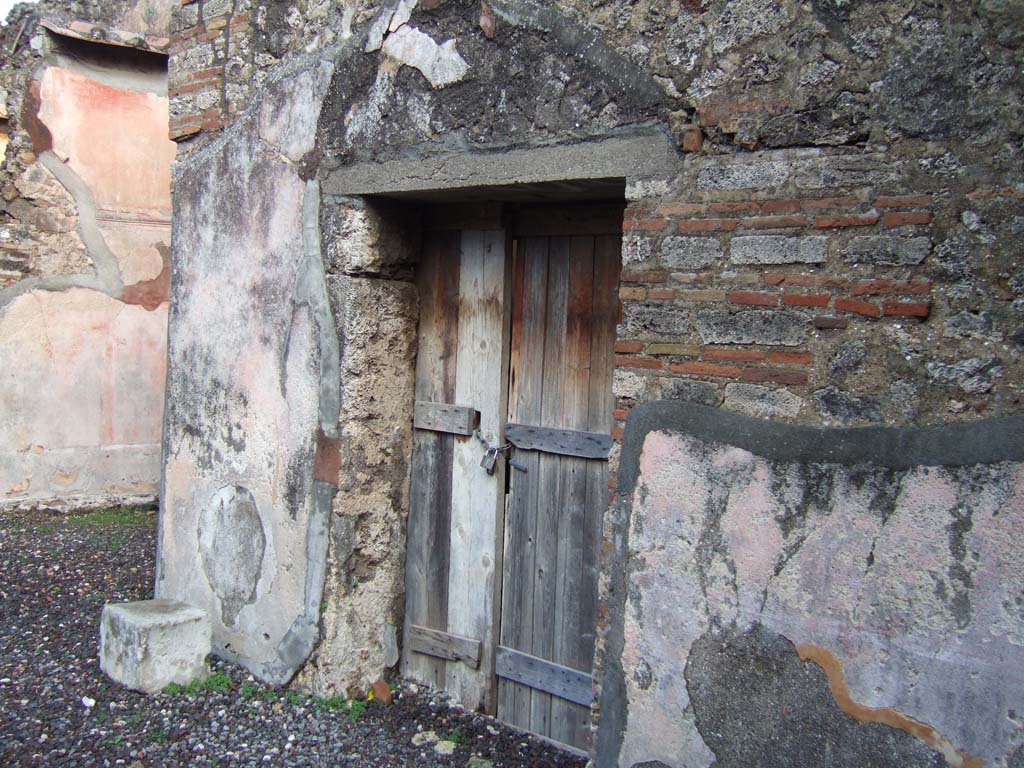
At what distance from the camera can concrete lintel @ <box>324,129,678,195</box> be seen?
2706 mm

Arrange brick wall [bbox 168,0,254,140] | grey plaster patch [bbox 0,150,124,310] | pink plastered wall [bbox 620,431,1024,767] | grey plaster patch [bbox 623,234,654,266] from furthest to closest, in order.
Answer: grey plaster patch [bbox 0,150,124,310] < brick wall [bbox 168,0,254,140] < grey plaster patch [bbox 623,234,654,266] < pink plastered wall [bbox 620,431,1024,767]

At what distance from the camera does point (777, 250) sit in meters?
2.48

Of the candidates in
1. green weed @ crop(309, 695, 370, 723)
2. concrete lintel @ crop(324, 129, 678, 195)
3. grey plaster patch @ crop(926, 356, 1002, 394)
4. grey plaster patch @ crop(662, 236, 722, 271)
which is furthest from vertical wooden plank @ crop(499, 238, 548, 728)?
grey plaster patch @ crop(926, 356, 1002, 394)

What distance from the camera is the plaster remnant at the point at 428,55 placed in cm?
319

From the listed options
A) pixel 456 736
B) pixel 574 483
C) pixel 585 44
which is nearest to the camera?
pixel 585 44

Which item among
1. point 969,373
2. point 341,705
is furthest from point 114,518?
point 969,373

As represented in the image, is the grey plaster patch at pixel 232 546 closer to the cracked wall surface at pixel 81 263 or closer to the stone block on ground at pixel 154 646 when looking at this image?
the stone block on ground at pixel 154 646

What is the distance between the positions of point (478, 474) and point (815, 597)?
1.58m

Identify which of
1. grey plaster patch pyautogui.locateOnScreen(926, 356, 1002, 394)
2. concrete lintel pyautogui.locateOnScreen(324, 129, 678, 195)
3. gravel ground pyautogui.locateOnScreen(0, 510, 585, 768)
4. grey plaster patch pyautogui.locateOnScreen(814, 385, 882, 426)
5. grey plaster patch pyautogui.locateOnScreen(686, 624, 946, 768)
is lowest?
gravel ground pyautogui.locateOnScreen(0, 510, 585, 768)

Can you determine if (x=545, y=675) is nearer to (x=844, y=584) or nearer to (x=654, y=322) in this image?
(x=844, y=584)

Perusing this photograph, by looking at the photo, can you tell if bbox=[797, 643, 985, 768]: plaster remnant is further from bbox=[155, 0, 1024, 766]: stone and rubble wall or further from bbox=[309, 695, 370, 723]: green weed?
bbox=[309, 695, 370, 723]: green weed

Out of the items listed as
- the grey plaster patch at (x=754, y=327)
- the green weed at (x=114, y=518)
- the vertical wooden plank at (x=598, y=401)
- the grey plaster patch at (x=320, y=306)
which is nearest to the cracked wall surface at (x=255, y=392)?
the grey plaster patch at (x=320, y=306)

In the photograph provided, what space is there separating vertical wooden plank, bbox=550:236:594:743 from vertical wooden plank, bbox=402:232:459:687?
0.57 meters

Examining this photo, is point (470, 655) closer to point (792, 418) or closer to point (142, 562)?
point (792, 418)
